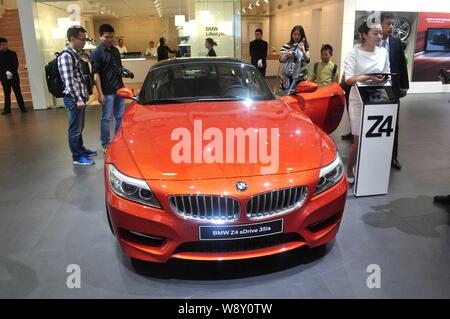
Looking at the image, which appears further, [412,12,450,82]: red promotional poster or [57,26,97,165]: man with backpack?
[412,12,450,82]: red promotional poster

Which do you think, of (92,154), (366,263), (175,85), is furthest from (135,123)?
(92,154)

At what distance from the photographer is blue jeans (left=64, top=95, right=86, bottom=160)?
4.49 metres

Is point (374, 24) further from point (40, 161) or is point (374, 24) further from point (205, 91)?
point (40, 161)

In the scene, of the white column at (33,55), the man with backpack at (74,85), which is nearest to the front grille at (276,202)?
the man with backpack at (74,85)

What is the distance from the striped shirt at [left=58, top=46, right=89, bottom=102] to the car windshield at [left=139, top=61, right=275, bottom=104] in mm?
1221

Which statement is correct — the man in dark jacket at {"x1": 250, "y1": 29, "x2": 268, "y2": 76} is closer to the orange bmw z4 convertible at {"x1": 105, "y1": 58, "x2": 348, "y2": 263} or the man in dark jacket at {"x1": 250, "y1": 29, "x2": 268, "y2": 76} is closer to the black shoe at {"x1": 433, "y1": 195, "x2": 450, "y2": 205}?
the black shoe at {"x1": 433, "y1": 195, "x2": 450, "y2": 205}

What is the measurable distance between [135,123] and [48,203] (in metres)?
1.41

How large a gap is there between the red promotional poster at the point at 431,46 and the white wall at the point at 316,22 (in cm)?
221

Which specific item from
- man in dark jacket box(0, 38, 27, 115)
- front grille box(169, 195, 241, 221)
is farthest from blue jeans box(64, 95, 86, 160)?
man in dark jacket box(0, 38, 27, 115)

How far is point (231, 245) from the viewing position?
2.13m

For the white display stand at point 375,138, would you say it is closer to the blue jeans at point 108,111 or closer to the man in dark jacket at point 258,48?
the blue jeans at point 108,111

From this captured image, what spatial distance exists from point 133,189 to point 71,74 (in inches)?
108

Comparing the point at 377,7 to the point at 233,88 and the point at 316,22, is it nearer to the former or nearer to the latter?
the point at 316,22

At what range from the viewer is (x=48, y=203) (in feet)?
11.8
